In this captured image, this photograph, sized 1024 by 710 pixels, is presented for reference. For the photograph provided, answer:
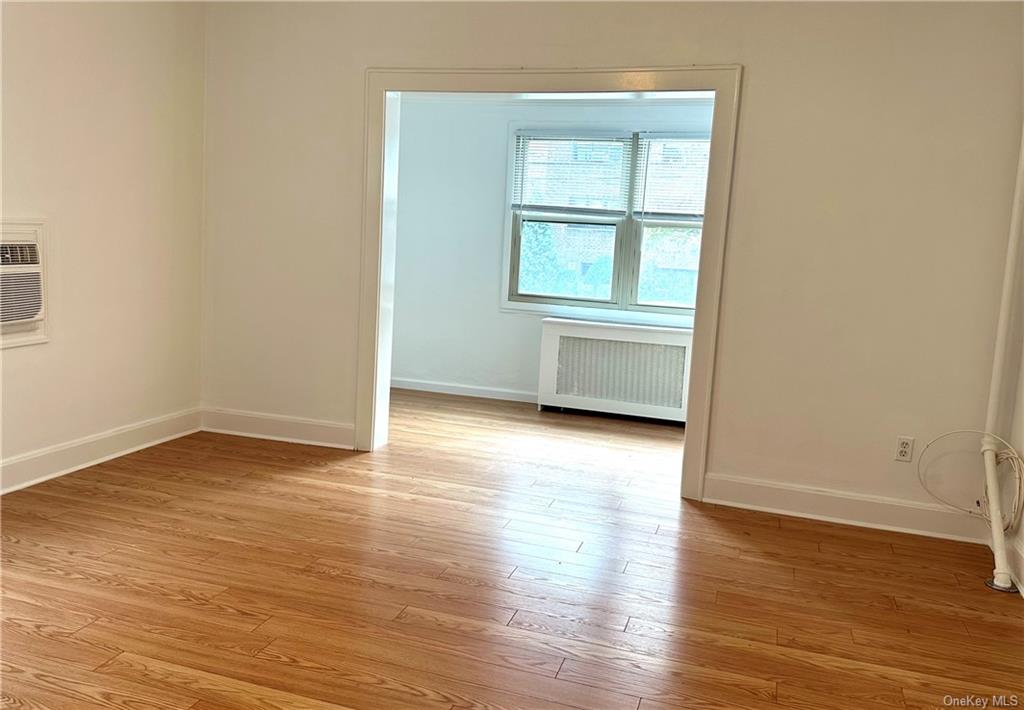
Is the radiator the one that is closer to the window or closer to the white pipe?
the window

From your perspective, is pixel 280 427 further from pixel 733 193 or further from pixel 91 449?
pixel 733 193

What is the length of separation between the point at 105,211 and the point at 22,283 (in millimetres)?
628

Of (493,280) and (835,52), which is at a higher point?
(835,52)

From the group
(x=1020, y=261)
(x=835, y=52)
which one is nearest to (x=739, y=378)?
(x=1020, y=261)

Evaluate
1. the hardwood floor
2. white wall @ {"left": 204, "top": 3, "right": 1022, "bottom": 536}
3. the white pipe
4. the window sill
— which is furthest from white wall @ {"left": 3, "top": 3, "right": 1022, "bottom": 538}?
the window sill

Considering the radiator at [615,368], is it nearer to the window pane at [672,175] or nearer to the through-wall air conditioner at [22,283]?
the window pane at [672,175]

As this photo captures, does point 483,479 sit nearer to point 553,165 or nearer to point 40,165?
point 40,165

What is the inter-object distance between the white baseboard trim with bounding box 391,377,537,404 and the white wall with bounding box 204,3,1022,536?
241 cm

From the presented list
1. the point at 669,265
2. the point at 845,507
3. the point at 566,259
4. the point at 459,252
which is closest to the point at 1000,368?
the point at 845,507

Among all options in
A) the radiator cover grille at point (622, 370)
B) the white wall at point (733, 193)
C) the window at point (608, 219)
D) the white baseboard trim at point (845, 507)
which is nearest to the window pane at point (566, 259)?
the window at point (608, 219)

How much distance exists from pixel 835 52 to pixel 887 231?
86cm

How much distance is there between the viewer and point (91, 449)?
416 centimetres

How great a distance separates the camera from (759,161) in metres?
3.95

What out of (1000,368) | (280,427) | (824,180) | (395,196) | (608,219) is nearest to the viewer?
(1000,368)
